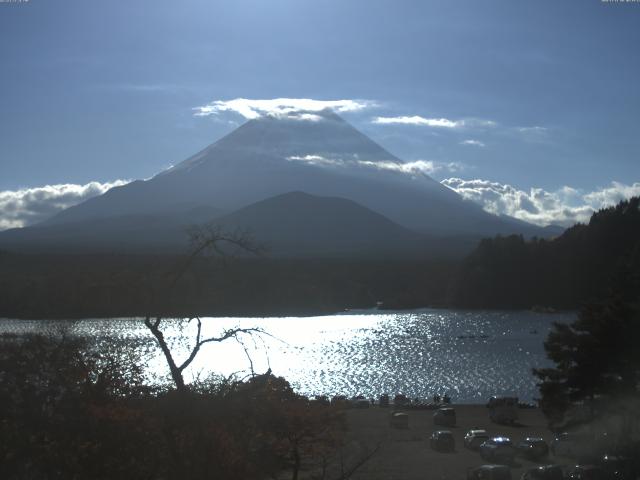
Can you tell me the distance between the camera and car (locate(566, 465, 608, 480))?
1185 cm

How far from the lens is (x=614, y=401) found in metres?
14.4

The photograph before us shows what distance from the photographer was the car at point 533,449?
15.3m

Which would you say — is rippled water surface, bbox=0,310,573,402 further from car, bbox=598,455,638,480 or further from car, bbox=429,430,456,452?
car, bbox=598,455,638,480

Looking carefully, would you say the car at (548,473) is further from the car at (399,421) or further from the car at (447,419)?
the car at (447,419)

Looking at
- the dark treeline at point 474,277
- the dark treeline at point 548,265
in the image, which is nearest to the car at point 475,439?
the dark treeline at point 474,277

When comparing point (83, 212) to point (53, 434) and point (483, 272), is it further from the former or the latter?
point (53, 434)

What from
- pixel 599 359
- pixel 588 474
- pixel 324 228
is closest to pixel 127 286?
pixel 588 474

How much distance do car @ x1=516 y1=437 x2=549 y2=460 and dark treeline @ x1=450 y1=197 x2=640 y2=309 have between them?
5519cm

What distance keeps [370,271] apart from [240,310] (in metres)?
61.3

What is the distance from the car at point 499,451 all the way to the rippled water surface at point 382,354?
15.3 feet

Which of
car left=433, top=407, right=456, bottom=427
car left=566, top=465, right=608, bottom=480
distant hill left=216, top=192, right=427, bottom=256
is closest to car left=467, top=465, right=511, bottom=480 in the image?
car left=566, top=465, right=608, bottom=480

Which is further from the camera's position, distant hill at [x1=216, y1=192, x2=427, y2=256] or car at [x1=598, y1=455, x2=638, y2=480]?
distant hill at [x1=216, y1=192, x2=427, y2=256]

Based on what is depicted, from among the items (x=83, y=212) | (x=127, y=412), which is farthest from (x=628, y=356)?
(x=83, y=212)

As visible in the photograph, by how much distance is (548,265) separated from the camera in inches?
2894
